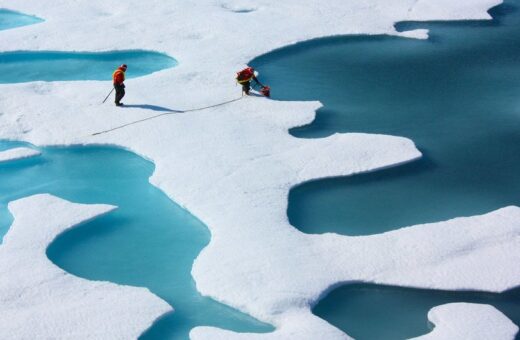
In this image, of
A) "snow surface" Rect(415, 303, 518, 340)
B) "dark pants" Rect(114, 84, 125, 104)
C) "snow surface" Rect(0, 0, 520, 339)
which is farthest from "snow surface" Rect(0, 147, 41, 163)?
"snow surface" Rect(415, 303, 518, 340)

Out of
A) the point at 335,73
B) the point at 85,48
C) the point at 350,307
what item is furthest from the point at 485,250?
the point at 85,48

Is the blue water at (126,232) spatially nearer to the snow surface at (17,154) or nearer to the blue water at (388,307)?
the snow surface at (17,154)

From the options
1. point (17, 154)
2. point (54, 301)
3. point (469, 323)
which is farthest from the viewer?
point (17, 154)

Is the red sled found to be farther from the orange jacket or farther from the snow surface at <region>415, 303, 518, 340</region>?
the snow surface at <region>415, 303, 518, 340</region>

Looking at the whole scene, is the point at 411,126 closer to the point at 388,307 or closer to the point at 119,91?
the point at 388,307

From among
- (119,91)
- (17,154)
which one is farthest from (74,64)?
(17,154)

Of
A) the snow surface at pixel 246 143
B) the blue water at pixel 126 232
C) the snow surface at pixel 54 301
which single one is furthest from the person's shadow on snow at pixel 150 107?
the snow surface at pixel 54 301
